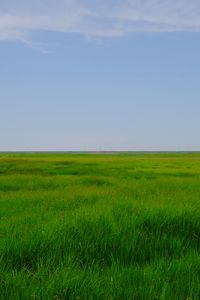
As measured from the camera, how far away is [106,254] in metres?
5.22

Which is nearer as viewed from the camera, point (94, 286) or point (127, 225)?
point (94, 286)

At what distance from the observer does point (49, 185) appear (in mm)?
17656

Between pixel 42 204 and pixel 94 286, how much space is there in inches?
293

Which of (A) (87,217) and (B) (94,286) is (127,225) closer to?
(A) (87,217)

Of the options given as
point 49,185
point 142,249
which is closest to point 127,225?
point 142,249

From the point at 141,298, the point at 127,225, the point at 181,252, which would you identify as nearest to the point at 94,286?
the point at 141,298

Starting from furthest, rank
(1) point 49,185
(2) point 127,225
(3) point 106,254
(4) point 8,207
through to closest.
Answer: (1) point 49,185
(4) point 8,207
(2) point 127,225
(3) point 106,254

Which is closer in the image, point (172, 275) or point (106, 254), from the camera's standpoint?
point (172, 275)

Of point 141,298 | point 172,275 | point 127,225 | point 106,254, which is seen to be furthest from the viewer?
point 127,225

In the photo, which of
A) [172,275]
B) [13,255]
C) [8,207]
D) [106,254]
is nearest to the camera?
[172,275]

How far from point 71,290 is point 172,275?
120 centimetres

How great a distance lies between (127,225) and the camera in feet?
20.0

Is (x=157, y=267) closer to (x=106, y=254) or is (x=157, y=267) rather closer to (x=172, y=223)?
(x=106, y=254)

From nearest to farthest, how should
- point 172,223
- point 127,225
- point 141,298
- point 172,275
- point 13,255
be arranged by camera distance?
point 141,298 → point 172,275 → point 13,255 → point 127,225 → point 172,223
